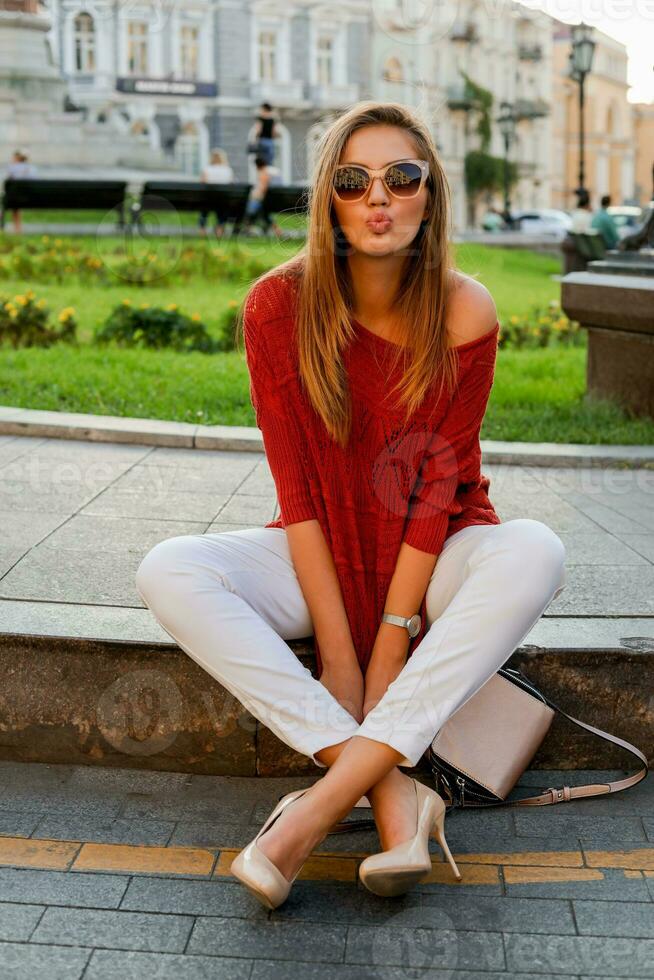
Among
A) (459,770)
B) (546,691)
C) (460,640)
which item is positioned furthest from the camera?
(546,691)

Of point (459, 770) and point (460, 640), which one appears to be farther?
point (459, 770)

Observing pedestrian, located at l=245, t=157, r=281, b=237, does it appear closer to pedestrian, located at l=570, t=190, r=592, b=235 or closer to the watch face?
pedestrian, located at l=570, t=190, r=592, b=235

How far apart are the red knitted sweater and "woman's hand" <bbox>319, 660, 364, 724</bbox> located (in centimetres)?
11

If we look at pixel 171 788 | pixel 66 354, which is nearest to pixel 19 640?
pixel 171 788

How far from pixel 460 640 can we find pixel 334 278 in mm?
902

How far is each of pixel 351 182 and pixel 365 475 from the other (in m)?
0.67

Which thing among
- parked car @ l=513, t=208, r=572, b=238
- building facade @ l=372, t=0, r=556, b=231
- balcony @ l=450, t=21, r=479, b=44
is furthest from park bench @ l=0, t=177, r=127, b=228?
balcony @ l=450, t=21, r=479, b=44

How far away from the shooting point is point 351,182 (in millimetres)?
3002

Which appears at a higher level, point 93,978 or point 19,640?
point 19,640

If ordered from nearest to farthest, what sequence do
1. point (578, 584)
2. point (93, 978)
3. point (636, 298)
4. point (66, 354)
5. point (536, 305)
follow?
point (93, 978), point (578, 584), point (636, 298), point (66, 354), point (536, 305)

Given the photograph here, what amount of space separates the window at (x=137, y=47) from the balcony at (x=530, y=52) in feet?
85.8

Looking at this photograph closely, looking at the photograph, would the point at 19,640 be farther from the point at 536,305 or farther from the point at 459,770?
the point at 536,305

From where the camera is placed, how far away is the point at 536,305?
13.7 metres

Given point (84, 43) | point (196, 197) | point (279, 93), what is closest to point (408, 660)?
point (196, 197)
